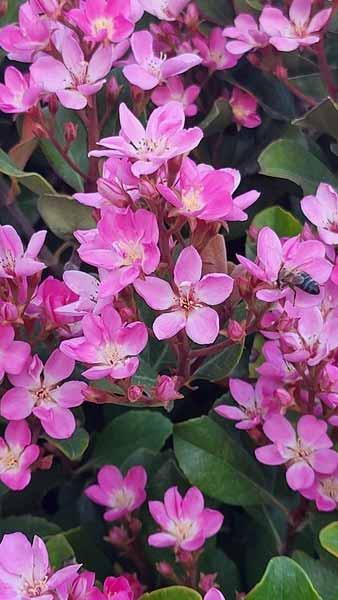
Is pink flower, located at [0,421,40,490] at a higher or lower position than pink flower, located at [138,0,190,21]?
lower

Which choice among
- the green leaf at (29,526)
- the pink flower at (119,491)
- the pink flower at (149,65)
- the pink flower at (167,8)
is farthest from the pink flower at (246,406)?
the pink flower at (167,8)

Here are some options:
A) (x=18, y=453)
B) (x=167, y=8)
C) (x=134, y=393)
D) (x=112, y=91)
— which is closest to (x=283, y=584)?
(x=134, y=393)

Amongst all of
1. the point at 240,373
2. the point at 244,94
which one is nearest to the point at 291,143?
the point at 244,94

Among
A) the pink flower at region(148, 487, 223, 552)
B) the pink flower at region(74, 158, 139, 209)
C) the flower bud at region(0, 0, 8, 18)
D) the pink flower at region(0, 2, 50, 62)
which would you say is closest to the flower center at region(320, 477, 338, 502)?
the pink flower at region(148, 487, 223, 552)

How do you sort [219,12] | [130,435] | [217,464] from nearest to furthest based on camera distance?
[217,464]
[130,435]
[219,12]

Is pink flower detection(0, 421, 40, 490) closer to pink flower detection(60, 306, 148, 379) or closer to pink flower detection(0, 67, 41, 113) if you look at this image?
pink flower detection(60, 306, 148, 379)

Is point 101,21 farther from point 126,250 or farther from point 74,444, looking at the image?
point 74,444
